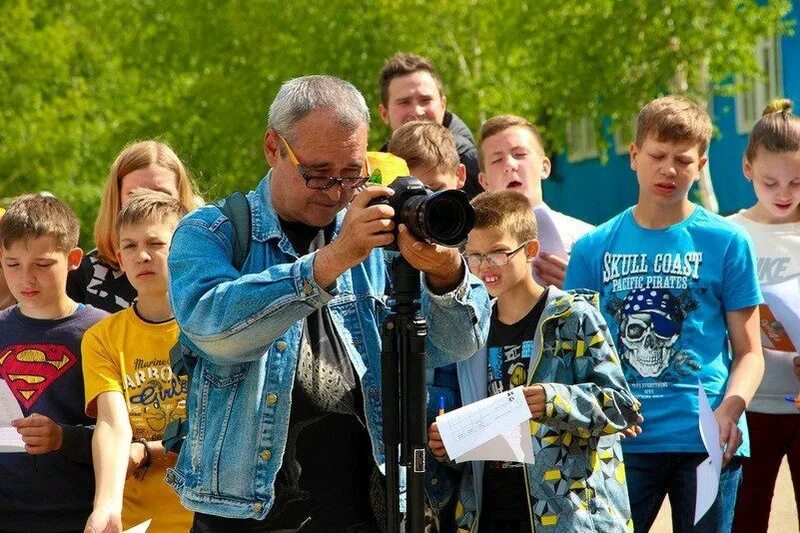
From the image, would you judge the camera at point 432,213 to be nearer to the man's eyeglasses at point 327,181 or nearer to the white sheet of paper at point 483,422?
the man's eyeglasses at point 327,181

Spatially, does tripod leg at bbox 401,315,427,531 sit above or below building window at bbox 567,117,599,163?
below

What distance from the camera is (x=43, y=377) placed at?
566 centimetres

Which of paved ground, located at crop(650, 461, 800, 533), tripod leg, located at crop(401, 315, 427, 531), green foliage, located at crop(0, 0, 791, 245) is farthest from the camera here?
green foliage, located at crop(0, 0, 791, 245)

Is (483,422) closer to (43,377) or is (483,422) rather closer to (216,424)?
(216,424)

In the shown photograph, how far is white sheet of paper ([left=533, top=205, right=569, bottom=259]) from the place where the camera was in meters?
6.51

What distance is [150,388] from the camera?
17.8ft

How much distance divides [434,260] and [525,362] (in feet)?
6.01

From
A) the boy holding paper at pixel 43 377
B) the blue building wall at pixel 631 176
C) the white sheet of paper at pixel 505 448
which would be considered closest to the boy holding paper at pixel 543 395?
the white sheet of paper at pixel 505 448

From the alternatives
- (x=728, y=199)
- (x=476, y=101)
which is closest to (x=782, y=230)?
(x=476, y=101)

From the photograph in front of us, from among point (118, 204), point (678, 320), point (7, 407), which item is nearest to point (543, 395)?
point (678, 320)

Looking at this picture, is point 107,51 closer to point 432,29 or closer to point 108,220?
point 432,29

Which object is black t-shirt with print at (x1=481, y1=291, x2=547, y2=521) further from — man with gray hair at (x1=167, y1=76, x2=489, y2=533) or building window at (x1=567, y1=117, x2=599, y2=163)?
building window at (x1=567, y1=117, x2=599, y2=163)

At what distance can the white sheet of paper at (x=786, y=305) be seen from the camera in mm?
6176

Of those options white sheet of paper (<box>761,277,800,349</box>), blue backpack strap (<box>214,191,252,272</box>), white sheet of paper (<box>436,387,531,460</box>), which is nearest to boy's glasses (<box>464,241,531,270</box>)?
white sheet of paper (<box>436,387,531,460</box>)
